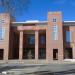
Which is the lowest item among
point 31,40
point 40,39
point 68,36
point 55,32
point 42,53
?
point 42,53

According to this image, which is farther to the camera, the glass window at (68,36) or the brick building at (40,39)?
the glass window at (68,36)

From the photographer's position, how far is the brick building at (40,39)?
193ft

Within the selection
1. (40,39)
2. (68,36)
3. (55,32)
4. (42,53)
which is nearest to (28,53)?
(42,53)

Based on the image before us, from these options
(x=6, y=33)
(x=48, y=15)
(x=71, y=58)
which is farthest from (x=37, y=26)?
(x=71, y=58)

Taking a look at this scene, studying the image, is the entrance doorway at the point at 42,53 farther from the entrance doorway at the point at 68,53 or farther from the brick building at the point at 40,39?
the entrance doorway at the point at 68,53

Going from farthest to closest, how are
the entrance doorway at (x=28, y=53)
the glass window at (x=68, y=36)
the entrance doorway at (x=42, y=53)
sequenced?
1. the entrance doorway at (x=28, y=53)
2. the entrance doorway at (x=42, y=53)
3. the glass window at (x=68, y=36)

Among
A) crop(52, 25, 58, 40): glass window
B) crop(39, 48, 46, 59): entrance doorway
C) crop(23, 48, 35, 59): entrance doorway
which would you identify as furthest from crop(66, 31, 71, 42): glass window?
crop(23, 48, 35, 59): entrance doorway

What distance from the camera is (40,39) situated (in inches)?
2616

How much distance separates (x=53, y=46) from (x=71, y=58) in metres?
6.46

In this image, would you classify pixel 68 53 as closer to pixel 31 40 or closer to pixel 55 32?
pixel 55 32

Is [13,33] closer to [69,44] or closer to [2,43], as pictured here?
[2,43]

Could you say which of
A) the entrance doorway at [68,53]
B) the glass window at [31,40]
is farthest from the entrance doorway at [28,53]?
the entrance doorway at [68,53]

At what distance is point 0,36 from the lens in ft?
200

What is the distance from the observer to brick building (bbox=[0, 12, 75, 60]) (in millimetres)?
58875
